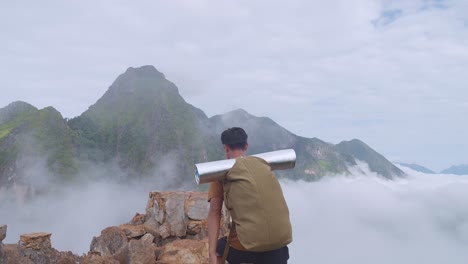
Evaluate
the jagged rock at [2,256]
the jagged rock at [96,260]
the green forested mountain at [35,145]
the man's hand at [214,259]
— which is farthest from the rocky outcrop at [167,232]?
the green forested mountain at [35,145]

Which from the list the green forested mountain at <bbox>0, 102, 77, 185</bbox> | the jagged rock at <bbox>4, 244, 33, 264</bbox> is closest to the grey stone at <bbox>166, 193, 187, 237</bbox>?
the jagged rock at <bbox>4, 244, 33, 264</bbox>

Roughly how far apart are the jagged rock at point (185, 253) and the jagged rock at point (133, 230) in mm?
1515

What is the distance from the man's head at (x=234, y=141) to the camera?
449 centimetres

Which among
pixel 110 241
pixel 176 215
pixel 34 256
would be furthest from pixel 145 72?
pixel 34 256

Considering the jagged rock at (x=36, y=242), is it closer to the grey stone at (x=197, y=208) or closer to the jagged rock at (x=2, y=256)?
the jagged rock at (x=2, y=256)

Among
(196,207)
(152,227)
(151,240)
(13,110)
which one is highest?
(13,110)

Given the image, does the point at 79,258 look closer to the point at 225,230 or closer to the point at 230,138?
the point at 225,230

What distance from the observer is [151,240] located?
12.0 meters

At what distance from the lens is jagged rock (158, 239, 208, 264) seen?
10.5m

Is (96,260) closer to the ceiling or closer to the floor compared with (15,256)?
closer to the floor

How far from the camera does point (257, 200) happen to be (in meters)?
4.09

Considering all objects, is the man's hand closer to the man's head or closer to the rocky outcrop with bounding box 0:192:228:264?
the man's head

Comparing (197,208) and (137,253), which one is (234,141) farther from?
(197,208)

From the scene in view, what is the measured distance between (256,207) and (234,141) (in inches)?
29.8
